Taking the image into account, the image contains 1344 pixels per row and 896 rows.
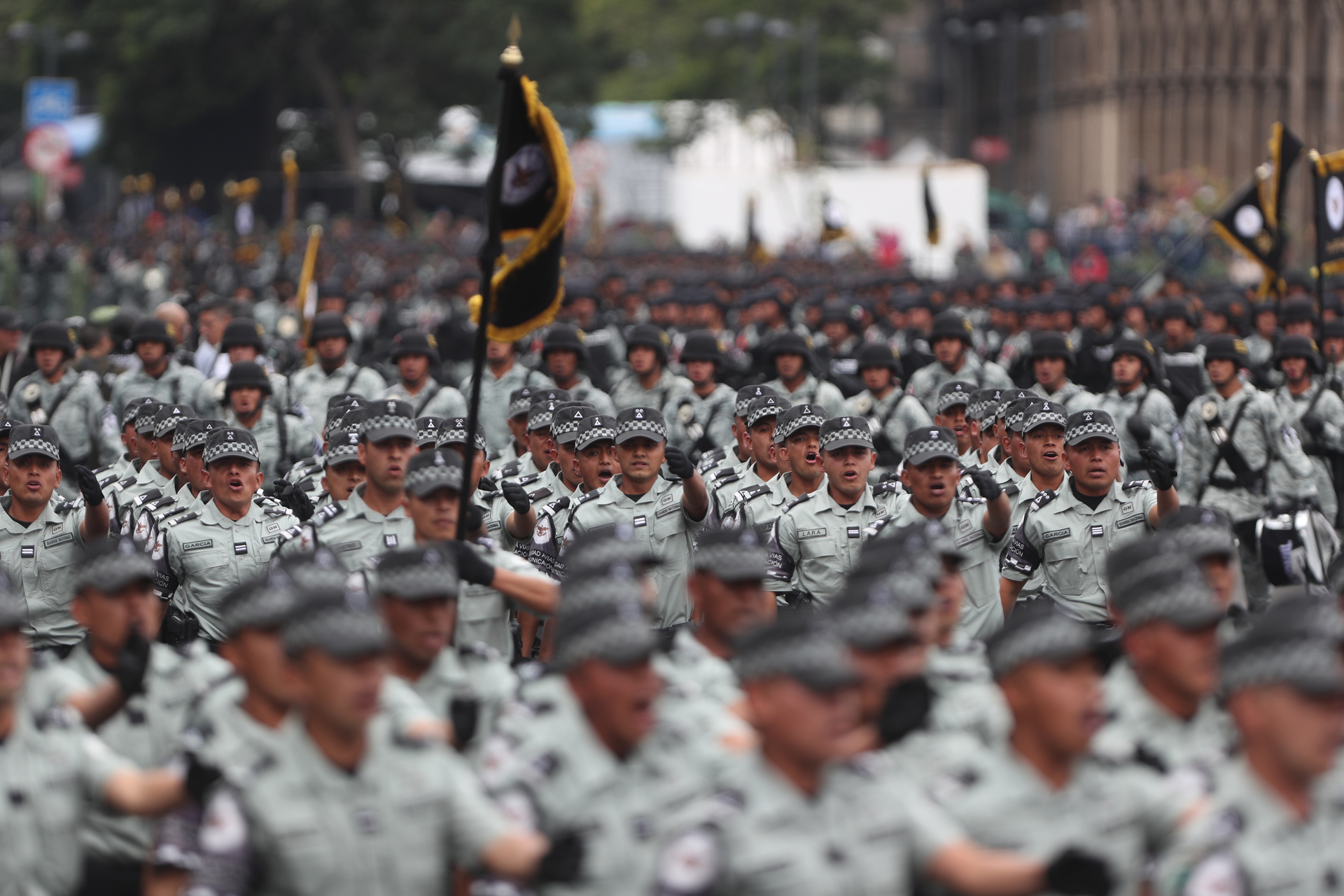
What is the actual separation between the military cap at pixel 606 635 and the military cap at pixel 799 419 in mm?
5449

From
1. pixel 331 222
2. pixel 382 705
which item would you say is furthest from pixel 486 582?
pixel 331 222

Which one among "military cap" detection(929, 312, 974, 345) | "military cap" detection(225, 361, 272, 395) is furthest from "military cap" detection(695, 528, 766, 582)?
"military cap" detection(929, 312, 974, 345)

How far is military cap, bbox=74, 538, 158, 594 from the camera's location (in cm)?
663

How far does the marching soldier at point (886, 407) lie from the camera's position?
15.2 m

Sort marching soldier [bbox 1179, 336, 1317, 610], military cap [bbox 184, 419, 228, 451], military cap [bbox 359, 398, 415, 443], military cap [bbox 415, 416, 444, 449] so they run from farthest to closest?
1. marching soldier [bbox 1179, 336, 1317, 610]
2. military cap [bbox 415, 416, 444, 449]
3. military cap [bbox 184, 419, 228, 451]
4. military cap [bbox 359, 398, 415, 443]

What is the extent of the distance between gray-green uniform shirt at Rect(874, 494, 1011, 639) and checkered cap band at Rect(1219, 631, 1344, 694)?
4.55 metres

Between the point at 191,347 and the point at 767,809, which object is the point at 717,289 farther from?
the point at 767,809

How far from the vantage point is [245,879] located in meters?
5.40

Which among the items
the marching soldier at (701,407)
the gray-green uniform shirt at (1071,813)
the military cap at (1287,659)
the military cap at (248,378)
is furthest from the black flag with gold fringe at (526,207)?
the marching soldier at (701,407)

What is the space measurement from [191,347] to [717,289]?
954 centimetres

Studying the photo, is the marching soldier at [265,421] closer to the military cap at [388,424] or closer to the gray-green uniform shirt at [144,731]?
the military cap at [388,424]

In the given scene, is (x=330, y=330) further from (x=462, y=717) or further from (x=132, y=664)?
(x=462, y=717)

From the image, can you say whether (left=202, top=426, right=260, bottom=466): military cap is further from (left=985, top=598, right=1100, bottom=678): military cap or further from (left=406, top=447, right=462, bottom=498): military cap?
(left=985, top=598, right=1100, bottom=678): military cap

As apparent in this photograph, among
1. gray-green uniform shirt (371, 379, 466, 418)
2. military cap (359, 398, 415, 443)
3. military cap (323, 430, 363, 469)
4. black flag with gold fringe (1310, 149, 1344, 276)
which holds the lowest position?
gray-green uniform shirt (371, 379, 466, 418)
